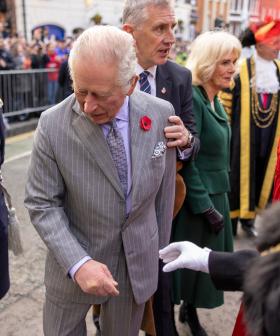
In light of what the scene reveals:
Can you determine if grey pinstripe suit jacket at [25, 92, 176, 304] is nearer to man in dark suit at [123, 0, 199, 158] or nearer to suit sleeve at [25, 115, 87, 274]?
suit sleeve at [25, 115, 87, 274]

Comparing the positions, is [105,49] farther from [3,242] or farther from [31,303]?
[31,303]

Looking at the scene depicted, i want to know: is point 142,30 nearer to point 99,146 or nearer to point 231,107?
point 99,146

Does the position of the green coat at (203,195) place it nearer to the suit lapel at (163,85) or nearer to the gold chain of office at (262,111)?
the suit lapel at (163,85)

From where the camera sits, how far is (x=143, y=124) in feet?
5.20

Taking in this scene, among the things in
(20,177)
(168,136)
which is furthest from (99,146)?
(20,177)

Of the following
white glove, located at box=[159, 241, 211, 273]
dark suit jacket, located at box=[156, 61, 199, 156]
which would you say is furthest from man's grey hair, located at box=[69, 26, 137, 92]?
dark suit jacket, located at box=[156, 61, 199, 156]

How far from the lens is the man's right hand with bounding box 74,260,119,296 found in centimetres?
139

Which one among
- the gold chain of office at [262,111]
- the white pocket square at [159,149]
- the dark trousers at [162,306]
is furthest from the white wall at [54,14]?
the white pocket square at [159,149]

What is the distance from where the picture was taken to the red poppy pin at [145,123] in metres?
1.59

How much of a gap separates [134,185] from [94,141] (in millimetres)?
213

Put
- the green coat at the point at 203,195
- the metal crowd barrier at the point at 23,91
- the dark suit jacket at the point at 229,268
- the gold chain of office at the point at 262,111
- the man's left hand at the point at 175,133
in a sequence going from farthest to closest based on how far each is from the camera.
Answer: the metal crowd barrier at the point at 23,91
the gold chain of office at the point at 262,111
the green coat at the point at 203,195
the man's left hand at the point at 175,133
the dark suit jacket at the point at 229,268

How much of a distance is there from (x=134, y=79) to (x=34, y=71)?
7.26 meters

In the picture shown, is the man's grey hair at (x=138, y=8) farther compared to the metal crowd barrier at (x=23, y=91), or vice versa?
the metal crowd barrier at (x=23, y=91)

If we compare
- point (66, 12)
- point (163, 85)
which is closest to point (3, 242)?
point (163, 85)
